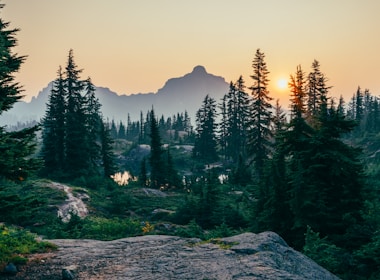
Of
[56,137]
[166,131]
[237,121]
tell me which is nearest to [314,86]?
[237,121]

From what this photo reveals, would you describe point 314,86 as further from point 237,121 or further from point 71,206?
point 71,206

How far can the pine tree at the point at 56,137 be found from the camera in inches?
1583

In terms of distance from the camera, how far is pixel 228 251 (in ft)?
28.8

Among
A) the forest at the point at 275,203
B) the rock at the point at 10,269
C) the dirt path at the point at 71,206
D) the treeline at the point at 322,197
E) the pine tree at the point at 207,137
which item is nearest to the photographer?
the rock at the point at 10,269

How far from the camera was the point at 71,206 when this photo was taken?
2438 cm

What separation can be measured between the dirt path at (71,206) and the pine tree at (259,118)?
77.6ft

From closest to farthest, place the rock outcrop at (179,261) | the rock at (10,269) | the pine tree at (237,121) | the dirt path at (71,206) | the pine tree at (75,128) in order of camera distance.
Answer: the rock outcrop at (179,261) < the rock at (10,269) < the dirt path at (71,206) < the pine tree at (75,128) < the pine tree at (237,121)

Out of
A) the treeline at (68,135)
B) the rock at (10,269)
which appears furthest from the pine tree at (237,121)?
the rock at (10,269)

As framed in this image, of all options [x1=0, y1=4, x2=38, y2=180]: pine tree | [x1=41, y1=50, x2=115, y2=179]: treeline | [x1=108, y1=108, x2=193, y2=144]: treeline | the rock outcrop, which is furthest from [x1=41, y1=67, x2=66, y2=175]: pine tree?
[x1=108, y1=108, x2=193, y2=144]: treeline

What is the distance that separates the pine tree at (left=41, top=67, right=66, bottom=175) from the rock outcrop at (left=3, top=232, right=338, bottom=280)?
32.5m

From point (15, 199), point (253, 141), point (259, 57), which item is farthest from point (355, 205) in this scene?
point (259, 57)

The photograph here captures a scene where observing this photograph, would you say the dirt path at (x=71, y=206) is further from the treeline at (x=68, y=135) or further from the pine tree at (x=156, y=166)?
the pine tree at (x=156, y=166)

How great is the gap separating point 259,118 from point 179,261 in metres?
37.8

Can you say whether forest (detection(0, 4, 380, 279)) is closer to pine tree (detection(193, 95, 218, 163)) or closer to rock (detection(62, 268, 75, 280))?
rock (detection(62, 268, 75, 280))
